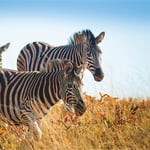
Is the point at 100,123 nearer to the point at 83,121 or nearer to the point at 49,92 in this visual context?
the point at 83,121

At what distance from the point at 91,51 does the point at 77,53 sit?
435 millimetres

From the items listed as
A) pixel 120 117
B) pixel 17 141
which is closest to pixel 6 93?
pixel 17 141

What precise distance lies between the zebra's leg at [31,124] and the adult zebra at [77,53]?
3130 mm

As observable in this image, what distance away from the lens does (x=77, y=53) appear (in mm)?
8312

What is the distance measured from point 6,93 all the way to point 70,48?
335 centimetres

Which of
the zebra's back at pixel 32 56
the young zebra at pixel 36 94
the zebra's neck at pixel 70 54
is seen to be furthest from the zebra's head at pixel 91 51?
the young zebra at pixel 36 94

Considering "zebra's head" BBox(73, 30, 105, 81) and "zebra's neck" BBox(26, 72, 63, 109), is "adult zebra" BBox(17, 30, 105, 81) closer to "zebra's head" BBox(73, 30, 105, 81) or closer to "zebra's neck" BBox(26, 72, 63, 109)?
"zebra's head" BBox(73, 30, 105, 81)

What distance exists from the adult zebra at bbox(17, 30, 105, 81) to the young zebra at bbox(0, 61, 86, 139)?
2454 mm

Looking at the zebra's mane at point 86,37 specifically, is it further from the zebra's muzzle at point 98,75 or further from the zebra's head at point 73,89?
the zebra's head at point 73,89

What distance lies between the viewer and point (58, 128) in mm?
5336

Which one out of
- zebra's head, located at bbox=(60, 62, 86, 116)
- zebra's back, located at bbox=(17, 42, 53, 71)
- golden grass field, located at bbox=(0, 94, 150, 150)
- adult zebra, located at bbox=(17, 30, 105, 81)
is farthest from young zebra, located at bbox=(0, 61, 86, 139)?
zebra's back, located at bbox=(17, 42, 53, 71)

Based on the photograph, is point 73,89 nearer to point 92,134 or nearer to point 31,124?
point 31,124

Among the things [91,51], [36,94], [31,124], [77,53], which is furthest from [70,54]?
[31,124]

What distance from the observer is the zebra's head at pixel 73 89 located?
4.78 meters
